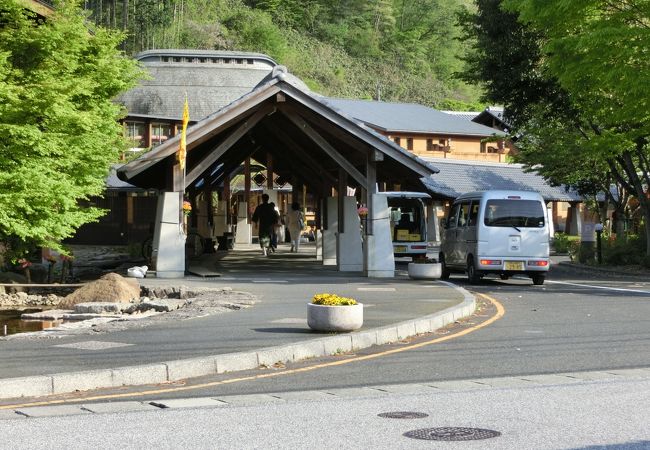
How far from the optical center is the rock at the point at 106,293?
19375mm

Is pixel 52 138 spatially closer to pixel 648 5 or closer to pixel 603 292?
pixel 603 292

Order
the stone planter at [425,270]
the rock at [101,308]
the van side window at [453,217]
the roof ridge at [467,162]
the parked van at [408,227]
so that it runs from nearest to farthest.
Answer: the rock at [101,308]
the stone planter at [425,270]
the van side window at [453,217]
the parked van at [408,227]
the roof ridge at [467,162]

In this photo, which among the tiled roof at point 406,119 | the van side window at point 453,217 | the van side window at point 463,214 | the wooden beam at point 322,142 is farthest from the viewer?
the tiled roof at point 406,119

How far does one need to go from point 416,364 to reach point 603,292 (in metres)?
12.1

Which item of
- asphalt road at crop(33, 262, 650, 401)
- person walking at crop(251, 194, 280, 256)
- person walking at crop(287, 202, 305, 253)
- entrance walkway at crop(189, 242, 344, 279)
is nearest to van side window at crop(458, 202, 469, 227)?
entrance walkway at crop(189, 242, 344, 279)

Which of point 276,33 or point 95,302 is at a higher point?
point 276,33

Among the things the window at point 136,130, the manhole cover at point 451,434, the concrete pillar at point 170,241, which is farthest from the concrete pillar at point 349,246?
the window at point 136,130

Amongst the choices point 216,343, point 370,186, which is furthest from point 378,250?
point 216,343

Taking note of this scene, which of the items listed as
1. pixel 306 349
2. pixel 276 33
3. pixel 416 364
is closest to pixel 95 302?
pixel 306 349

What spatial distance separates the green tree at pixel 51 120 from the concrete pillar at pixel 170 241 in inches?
82.8

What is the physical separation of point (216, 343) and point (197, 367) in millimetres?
1688

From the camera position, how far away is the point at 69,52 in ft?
84.1

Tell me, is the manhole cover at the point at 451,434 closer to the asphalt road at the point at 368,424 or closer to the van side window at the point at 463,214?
the asphalt road at the point at 368,424

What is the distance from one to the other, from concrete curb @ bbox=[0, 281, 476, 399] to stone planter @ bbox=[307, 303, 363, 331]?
0.23m
